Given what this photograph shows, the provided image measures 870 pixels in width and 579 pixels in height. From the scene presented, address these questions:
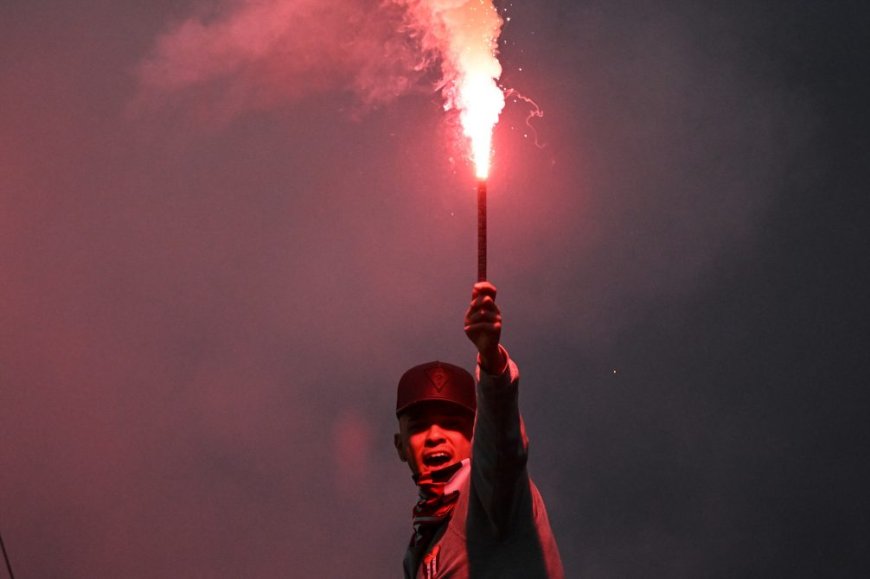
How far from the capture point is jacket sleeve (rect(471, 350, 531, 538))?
14.3 feet

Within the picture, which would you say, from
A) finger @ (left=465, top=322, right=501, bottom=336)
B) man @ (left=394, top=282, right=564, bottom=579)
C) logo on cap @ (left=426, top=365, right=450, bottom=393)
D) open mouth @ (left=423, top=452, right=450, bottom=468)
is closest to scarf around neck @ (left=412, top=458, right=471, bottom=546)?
man @ (left=394, top=282, right=564, bottom=579)

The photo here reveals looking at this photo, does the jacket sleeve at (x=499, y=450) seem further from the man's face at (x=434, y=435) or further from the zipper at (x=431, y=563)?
the man's face at (x=434, y=435)

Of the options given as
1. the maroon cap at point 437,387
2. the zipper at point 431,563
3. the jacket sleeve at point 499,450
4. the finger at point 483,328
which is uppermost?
the maroon cap at point 437,387

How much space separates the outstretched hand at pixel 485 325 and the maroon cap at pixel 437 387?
158cm

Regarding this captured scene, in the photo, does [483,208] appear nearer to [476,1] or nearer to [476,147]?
[476,147]

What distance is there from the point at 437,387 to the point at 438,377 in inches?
3.1

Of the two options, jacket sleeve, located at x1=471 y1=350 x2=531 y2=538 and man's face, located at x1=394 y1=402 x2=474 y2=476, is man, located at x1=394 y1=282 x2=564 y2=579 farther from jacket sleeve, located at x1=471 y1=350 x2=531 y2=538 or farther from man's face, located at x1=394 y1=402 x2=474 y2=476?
man's face, located at x1=394 y1=402 x2=474 y2=476

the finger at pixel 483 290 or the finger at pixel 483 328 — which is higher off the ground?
the finger at pixel 483 290

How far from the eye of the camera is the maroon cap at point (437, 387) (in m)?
5.88

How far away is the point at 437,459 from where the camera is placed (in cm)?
562

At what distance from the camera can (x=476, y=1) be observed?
602 centimetres

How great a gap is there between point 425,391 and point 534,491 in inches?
49.1

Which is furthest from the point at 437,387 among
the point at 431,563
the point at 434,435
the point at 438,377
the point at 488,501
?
the point at 488,501

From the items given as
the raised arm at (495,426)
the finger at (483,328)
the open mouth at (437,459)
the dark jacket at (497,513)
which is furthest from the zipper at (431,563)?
the finger at (483,328)
